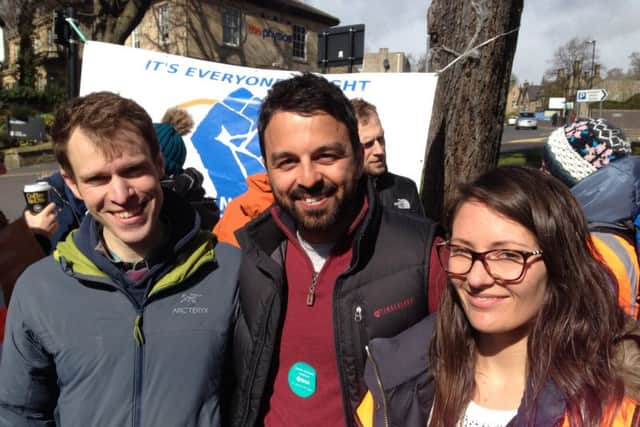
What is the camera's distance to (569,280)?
4.27 ft

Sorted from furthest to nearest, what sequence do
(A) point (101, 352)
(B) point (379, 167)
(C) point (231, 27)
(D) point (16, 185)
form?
(C) point (231, 27)
(D) point (16, 185)
(B) point (379, 167)
(A) point (101, 352)

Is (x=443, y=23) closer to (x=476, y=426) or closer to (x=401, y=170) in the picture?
(x=401, y=170)

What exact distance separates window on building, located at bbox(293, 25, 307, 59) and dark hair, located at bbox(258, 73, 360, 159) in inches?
1013

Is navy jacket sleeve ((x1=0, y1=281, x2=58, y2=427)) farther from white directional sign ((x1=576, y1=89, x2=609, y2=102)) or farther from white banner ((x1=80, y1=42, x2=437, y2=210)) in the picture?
white directional sign ((x1=576, y1=89, x2=609, y2=102))

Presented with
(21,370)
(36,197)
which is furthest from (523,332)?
(36,197)

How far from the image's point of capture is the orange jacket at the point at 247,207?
2.60 meters

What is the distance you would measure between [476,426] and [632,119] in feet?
160

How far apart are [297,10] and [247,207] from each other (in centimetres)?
2543

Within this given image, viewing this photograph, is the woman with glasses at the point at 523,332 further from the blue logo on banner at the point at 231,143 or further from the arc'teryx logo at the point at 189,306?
the blue logo on banner at the point at 231,143

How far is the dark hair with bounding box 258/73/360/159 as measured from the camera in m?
1.67

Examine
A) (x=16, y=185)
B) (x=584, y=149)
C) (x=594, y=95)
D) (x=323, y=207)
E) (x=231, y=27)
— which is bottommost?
(x=16, y=185)

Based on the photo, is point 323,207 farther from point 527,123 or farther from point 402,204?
point 527,123

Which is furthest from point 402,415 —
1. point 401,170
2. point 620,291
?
point 401,170

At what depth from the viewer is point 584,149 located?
6.85ft
